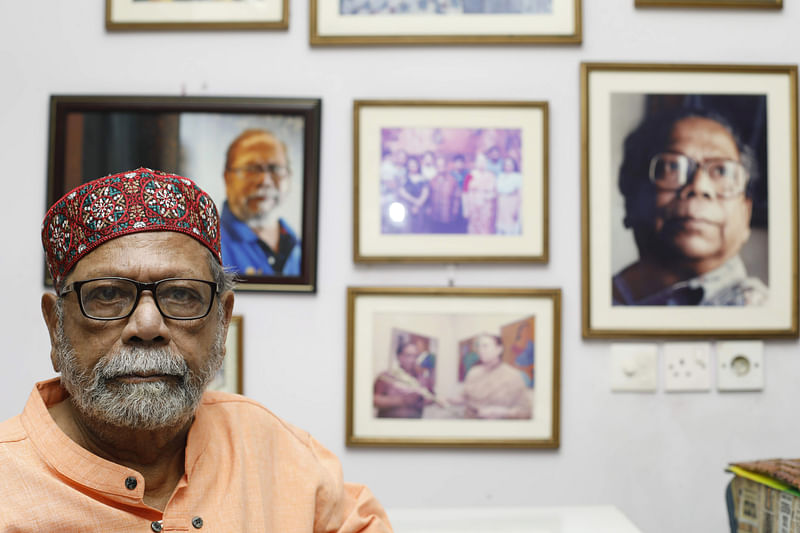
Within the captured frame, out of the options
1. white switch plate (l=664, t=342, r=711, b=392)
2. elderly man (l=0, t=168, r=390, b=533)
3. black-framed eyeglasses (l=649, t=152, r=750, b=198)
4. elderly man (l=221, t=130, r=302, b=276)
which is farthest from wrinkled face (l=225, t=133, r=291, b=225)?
white switch plate (l=664, t=342, r=711, b=392)

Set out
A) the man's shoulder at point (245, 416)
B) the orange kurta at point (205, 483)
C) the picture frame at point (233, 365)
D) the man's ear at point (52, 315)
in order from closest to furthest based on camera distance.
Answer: the orange kurta at point (205, 483) < the man's ear at point (52, 315) < the man's shoulder at point (245, 416) < the picture frame at point (233, 365)

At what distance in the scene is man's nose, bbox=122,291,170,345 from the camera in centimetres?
97

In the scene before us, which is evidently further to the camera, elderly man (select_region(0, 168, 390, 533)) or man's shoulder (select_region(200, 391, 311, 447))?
man's shoulder (select_region(200, 391, 311, 447))

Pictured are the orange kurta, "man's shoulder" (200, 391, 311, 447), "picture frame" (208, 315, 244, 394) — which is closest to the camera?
the orange kurta

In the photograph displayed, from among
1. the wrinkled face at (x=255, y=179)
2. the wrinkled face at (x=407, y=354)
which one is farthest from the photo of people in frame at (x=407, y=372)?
the wrinkled face at (x=255, y=179)

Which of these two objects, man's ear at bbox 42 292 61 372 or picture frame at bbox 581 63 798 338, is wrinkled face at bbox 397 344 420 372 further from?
man's ear at bbox 42 292 61 372

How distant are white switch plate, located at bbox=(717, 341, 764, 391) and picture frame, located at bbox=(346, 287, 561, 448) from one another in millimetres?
Answer: 417

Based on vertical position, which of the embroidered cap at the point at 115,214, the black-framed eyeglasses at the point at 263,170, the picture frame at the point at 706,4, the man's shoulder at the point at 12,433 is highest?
the picture frame at the point at 706,4

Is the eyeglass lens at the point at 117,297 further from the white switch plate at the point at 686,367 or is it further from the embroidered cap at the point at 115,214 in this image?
the white switch plate at the point at 686,367

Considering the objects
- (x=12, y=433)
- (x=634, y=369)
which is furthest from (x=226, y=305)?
(x=634, y=369)

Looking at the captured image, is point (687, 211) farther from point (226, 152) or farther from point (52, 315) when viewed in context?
point (52, 315)

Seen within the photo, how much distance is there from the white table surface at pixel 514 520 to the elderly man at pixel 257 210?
0.65m

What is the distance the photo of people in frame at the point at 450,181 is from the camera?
167cm

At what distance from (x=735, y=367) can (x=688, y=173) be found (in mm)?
505
